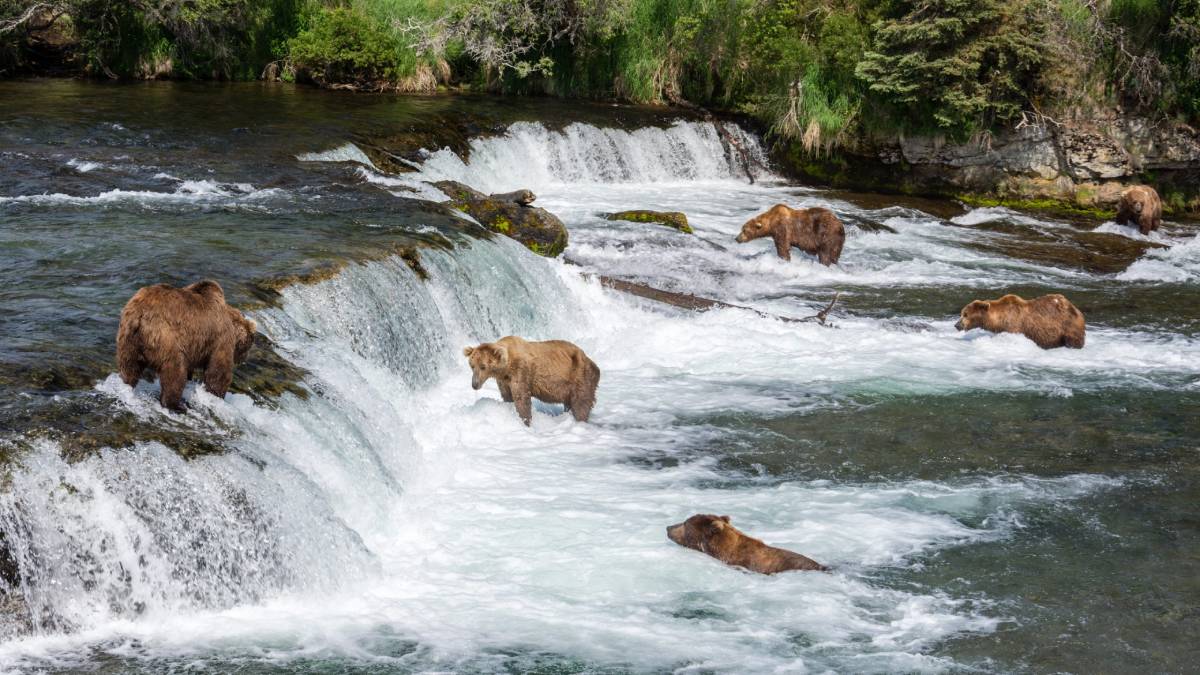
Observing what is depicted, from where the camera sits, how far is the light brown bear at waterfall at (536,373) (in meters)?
9.52

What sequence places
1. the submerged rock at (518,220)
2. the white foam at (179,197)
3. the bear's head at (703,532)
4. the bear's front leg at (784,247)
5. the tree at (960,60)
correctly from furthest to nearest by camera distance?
the tree at (960,60) < the bear's front leg at (784,247) < the submerged rock at (518,220) < the white foam at (179,197) < the bear's head at (703,532)

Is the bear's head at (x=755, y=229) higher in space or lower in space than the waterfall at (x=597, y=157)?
lower

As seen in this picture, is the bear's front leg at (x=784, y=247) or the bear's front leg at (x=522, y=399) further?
the bear's front leg at (x=784, y=247)

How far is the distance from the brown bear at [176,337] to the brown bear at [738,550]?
121 inches

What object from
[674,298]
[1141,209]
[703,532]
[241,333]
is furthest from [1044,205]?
[241,333]

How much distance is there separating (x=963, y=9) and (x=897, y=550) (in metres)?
16.6

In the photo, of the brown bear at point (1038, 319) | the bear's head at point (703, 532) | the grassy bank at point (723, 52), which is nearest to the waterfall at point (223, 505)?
the bear's head at point (703, 532)

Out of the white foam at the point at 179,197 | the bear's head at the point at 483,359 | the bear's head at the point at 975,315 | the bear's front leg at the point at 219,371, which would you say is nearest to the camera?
the bear's front leg at the point at 219,371

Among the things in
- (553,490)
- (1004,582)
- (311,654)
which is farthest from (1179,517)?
(311,654)

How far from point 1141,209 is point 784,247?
6.97 metres

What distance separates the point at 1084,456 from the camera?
9.73 m

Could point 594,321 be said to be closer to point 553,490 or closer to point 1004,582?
point 553,490

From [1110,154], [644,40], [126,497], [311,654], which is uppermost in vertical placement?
[644,40]

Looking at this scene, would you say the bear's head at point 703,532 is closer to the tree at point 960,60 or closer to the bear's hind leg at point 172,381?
the bear's hind leg at point 172,381
